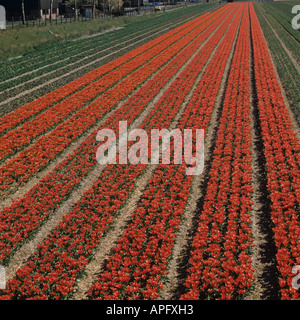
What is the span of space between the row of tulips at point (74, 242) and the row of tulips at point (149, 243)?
2.34 feet

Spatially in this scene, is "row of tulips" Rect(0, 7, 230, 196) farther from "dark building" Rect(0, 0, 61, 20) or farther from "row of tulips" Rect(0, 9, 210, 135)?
"dark building" Rect(0, 0, 61, 20)

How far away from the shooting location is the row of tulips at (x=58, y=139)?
43.4 ft

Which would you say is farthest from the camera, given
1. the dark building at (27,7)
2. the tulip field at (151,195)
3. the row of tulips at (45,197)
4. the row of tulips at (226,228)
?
the dark building at (27,7)

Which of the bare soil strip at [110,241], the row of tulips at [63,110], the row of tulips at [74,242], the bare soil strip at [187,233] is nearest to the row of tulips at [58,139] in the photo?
the row of tulips at [63,110]

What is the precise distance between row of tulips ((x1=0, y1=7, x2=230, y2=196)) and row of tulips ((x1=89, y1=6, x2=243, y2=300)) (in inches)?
206

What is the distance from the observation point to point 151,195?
11.7m

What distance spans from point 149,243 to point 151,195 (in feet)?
8.76

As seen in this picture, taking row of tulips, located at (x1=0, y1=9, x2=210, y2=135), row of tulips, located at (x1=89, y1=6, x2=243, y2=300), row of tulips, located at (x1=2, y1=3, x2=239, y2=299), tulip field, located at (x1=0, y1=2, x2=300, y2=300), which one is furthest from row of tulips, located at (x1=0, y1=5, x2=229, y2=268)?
row of tulips, located at (x1=0, y1=9, x2=210, y2=135)

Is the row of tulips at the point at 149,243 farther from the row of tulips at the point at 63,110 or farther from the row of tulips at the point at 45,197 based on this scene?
the row of tulips at the point at 63,110

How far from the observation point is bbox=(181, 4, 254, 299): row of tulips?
7.96m

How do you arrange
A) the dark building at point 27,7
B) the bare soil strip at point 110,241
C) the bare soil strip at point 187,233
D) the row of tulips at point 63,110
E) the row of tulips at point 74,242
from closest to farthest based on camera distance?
the row of tulips at point 74,242
the bare soil strip at point 187,233
the bare soil strip at point 110,241
the row of tulips at point 63,110
the dark building at point 27,7

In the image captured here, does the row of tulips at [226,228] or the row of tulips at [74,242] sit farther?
the row of tulips at [74,242]

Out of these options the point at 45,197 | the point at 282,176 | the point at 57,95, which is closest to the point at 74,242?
the point at 45,197

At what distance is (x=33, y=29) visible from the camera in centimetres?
4481
